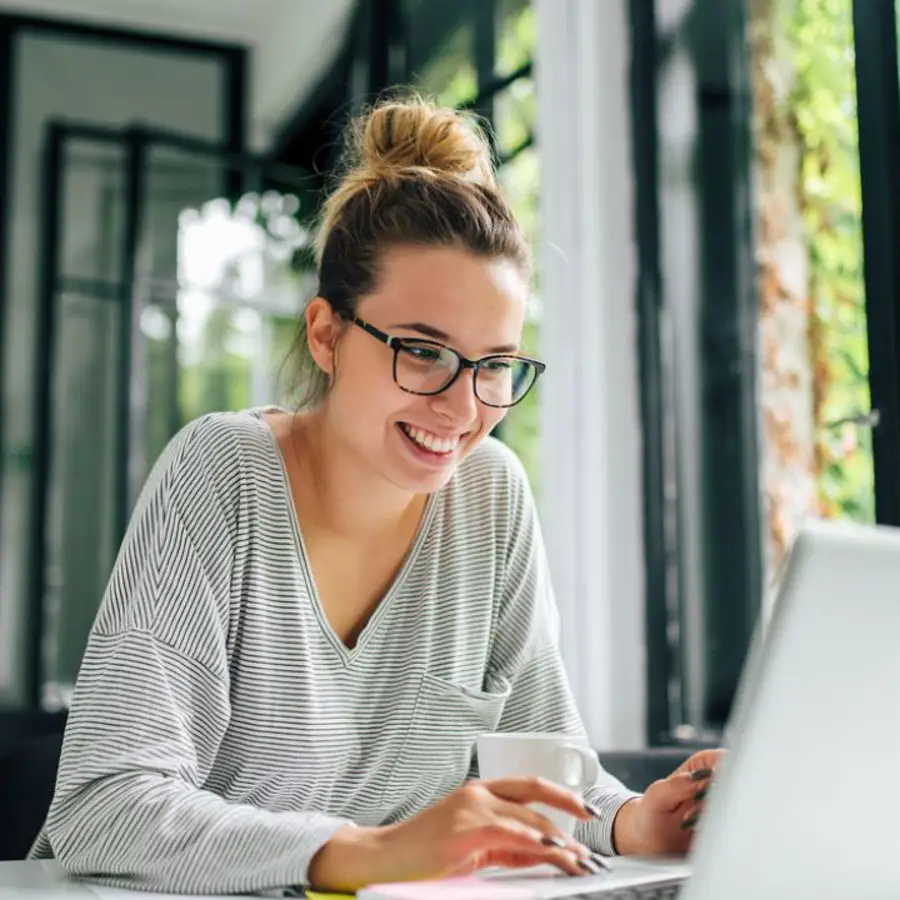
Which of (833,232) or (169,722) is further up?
(833,232)

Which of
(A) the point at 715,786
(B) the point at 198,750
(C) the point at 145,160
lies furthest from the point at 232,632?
(C) the point at 145,160

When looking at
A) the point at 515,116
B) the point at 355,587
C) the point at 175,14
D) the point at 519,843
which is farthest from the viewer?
the point at 175,14

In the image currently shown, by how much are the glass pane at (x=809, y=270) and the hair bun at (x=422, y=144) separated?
2.75 feet

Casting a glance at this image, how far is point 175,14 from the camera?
5273 millimetres

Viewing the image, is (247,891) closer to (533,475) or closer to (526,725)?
(526,725)

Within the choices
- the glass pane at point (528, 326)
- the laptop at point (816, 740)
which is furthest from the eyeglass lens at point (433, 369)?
the glass pane at point (528, 326)

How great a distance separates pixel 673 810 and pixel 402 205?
0.68 meters

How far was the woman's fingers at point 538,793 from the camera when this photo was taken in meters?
0.85

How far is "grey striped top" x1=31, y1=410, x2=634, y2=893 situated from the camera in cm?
100

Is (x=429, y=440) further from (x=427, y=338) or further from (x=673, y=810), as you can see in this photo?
(x=673, y=810)

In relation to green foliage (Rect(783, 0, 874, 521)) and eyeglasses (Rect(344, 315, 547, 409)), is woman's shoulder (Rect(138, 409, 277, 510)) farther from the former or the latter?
green foliage (Rect(783, 0, 874, 521))

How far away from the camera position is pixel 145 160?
14.3 ft

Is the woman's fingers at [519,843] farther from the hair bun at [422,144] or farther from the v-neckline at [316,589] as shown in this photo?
the hair bun at [422,144]

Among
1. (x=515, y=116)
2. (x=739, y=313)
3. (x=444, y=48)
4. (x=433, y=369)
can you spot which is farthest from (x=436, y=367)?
(x=444, y=48)
